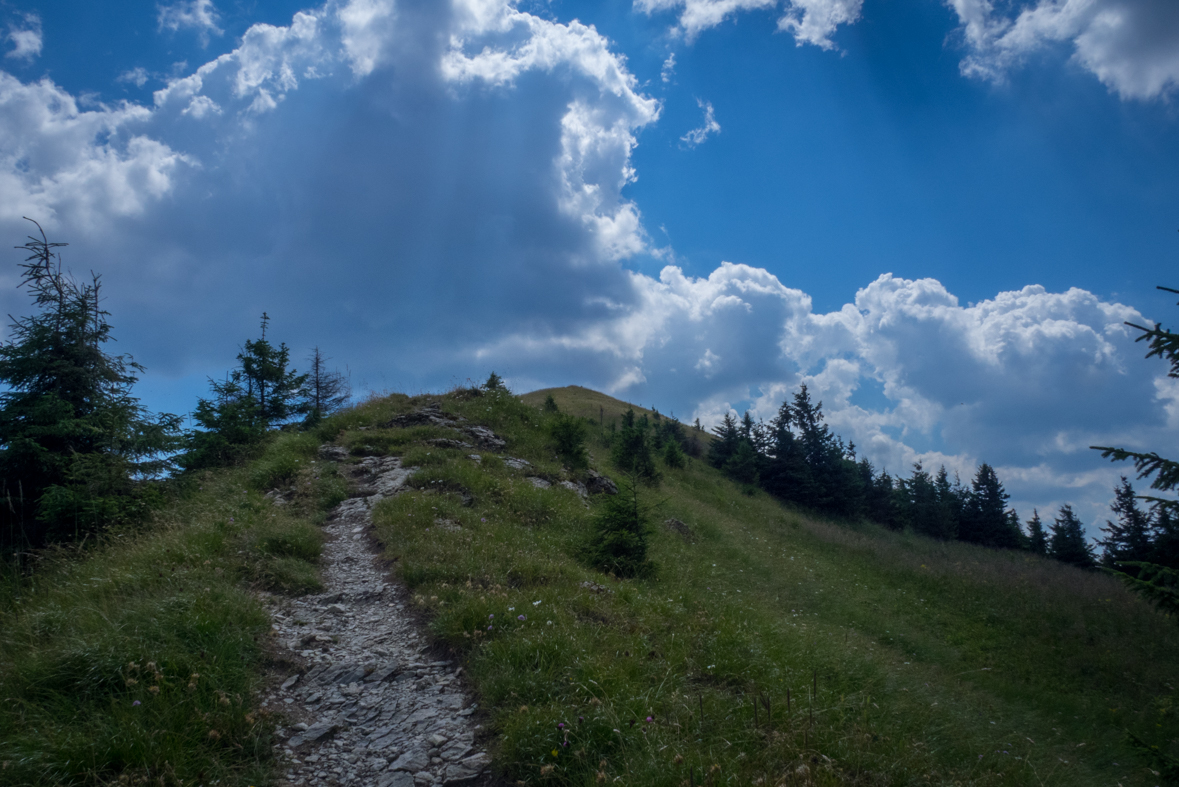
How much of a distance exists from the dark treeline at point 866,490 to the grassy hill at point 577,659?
75.1 feet

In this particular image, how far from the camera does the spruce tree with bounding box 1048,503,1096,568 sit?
3697 cm

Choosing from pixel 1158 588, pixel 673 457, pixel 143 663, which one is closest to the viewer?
pixel 143 663

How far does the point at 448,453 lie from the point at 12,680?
1155cm

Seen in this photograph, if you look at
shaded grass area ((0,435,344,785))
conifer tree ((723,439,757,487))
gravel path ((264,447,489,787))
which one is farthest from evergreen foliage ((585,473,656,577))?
conifer tree ((723,439,757,487))

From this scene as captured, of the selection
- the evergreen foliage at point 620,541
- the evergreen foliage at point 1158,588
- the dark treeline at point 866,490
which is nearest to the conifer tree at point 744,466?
the dark treeline at point 866,490

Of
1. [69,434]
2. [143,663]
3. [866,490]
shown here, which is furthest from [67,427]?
[866,490]

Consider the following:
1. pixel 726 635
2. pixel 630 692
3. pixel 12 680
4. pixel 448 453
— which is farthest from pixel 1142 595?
pixel 448 453

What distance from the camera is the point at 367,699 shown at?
16.9 feet

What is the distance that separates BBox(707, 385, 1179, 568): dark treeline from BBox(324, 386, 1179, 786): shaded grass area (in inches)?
753

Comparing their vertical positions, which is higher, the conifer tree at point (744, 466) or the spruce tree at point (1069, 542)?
the conifer tree at point (744, 466)

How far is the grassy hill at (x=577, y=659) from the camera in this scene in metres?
4.04

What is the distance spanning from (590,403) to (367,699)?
3248 inches

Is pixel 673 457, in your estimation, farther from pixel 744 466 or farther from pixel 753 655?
pixel 753 655

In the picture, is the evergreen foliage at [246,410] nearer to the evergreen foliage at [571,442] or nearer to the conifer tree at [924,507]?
the evergreen foliage at [571,442]
